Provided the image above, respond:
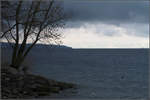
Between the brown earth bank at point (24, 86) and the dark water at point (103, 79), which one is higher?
the brown earth bank at point (24, 86)

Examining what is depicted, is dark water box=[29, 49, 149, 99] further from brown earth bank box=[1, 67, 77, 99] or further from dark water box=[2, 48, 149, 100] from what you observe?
brown earth bank box=[1, 67, 77, 99]

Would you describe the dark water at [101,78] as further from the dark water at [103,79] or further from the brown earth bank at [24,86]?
the brown earth bank at [24,86]

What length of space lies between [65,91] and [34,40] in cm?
571

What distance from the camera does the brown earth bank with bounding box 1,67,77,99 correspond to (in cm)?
2397

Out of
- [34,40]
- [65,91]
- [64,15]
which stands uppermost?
[64,15]

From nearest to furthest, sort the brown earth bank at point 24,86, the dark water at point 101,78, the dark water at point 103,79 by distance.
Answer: the brown earth bank at point 24,86, the dark water at point 101,78, the dark water at point 103,79

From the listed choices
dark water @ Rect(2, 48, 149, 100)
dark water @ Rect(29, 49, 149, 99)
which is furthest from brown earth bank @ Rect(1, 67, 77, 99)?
dark water @ Rect(29, 49, 149, 99)

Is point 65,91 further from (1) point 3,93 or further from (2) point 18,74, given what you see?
(1) point 3,93

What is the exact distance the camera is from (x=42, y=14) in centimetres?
3086

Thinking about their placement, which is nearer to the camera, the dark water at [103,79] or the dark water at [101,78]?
the dark water at [101,78]

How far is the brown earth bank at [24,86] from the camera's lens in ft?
78.6

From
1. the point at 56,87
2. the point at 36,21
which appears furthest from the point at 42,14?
the point at 56,87

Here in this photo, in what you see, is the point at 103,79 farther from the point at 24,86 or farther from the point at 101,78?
the point at 24,86

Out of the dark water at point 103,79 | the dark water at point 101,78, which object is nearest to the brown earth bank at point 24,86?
the dark water at point 101,78
